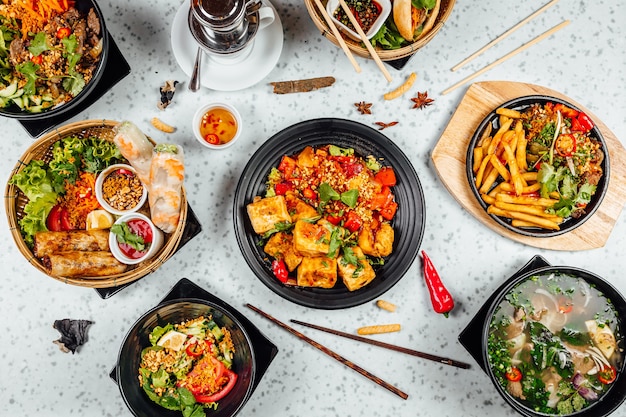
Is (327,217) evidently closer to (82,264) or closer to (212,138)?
(212,138)

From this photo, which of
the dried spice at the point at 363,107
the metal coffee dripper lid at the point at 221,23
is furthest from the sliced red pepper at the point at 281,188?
the metal coffee dripper lid at the point at 221,23

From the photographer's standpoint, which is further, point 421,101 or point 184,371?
point 421,101

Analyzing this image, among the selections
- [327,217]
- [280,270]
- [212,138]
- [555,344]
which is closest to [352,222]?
[327,217]

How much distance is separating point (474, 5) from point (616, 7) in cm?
71

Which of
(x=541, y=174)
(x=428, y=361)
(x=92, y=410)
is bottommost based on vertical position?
(x=92, y=410)

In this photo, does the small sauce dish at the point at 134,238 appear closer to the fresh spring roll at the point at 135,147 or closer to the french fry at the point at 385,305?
the fresh spring roll at the point at 135,147

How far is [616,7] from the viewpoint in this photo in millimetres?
2842

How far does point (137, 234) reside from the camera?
2514 mm

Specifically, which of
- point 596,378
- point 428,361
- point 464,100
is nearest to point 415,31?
point 464,100

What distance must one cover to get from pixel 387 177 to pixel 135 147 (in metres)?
1.11

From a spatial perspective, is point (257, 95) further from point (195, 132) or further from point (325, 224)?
point (325, 224)

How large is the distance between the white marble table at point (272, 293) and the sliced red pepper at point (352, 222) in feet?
1.27

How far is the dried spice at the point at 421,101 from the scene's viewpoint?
2.75 metres

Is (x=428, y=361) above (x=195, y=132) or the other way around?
the other way around
